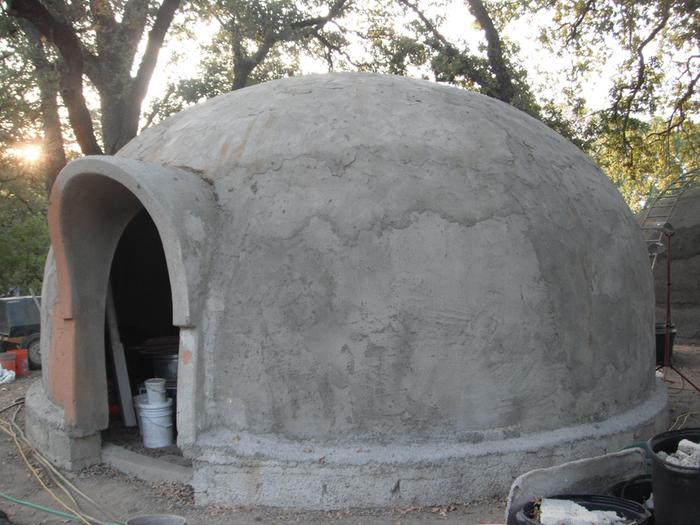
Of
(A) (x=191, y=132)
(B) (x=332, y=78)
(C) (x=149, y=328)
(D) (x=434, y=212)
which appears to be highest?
(B) (x=332, y=78)

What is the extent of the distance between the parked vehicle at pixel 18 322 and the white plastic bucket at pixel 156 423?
8085 mm

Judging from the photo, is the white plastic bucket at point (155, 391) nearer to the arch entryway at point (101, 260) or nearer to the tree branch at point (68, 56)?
the arch entryway at point (101, 260)

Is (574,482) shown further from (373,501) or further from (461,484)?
(373,501)

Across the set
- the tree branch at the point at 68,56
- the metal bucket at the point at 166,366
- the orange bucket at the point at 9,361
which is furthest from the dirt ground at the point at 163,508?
the tree branch at the point at 68,56

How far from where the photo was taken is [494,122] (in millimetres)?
5805

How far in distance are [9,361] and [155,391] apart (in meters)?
6.93

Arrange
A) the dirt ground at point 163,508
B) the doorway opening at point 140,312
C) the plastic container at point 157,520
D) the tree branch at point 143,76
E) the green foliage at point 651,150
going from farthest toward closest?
1. the green foliage at point 651,150
2. the tree branch at point 143,76
3. the doorway opening at point 140,312
4. the dirt ground at point 163,508
5. the plastic container at point 157,520

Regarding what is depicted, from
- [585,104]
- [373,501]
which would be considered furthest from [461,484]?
[585,104]

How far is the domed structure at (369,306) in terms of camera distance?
186 inches

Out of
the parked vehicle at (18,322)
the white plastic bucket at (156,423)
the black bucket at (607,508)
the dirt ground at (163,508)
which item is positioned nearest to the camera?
the black bucket at (607,508)

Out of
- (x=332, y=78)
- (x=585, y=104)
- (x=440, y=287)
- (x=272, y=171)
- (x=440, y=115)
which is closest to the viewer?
(x=440, y=287)

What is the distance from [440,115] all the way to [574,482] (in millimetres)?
2920

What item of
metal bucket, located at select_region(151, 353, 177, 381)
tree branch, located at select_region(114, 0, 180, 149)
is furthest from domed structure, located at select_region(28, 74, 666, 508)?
tree branch, located at select_region(114, 0, 180, 149)

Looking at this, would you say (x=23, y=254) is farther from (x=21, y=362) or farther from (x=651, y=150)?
(x=651, y=150)
